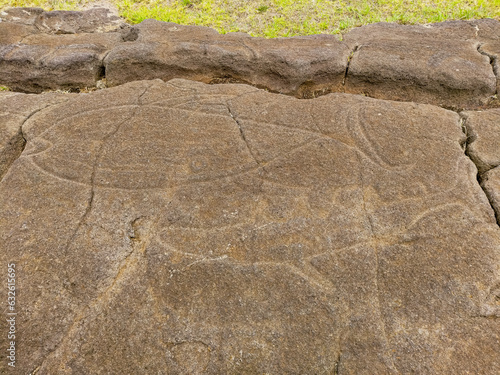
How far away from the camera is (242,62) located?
4.10 meters

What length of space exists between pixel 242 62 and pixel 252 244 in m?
2.53

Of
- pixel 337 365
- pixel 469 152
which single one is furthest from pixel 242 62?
pixel 337 365

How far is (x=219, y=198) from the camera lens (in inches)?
95.7

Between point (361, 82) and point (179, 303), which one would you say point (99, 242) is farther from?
point (361, 82)

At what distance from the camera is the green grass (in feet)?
17.1

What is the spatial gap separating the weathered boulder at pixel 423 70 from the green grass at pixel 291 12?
1075 mm

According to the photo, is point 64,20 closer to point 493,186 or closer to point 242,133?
point 242,133

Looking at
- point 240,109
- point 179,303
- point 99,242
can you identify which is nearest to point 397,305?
point 179,303

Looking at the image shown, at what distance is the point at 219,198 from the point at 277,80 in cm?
209

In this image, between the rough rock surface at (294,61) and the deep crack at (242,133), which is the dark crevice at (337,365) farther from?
the rough rock surface at (294,61)

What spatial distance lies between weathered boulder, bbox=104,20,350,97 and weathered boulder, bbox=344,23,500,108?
0.23 m

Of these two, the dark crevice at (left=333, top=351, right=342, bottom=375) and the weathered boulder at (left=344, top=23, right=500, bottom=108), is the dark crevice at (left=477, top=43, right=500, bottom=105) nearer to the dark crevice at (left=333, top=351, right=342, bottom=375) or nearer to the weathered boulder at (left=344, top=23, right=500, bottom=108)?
the weathered boulder at (left=344, top=23, right=500, bottom=108)

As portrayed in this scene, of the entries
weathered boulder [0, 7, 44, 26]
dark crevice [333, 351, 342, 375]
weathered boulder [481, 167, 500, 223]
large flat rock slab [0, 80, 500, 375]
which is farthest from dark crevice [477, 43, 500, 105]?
weathered boulder [0, 7, 44, 26]

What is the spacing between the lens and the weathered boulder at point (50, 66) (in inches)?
165
